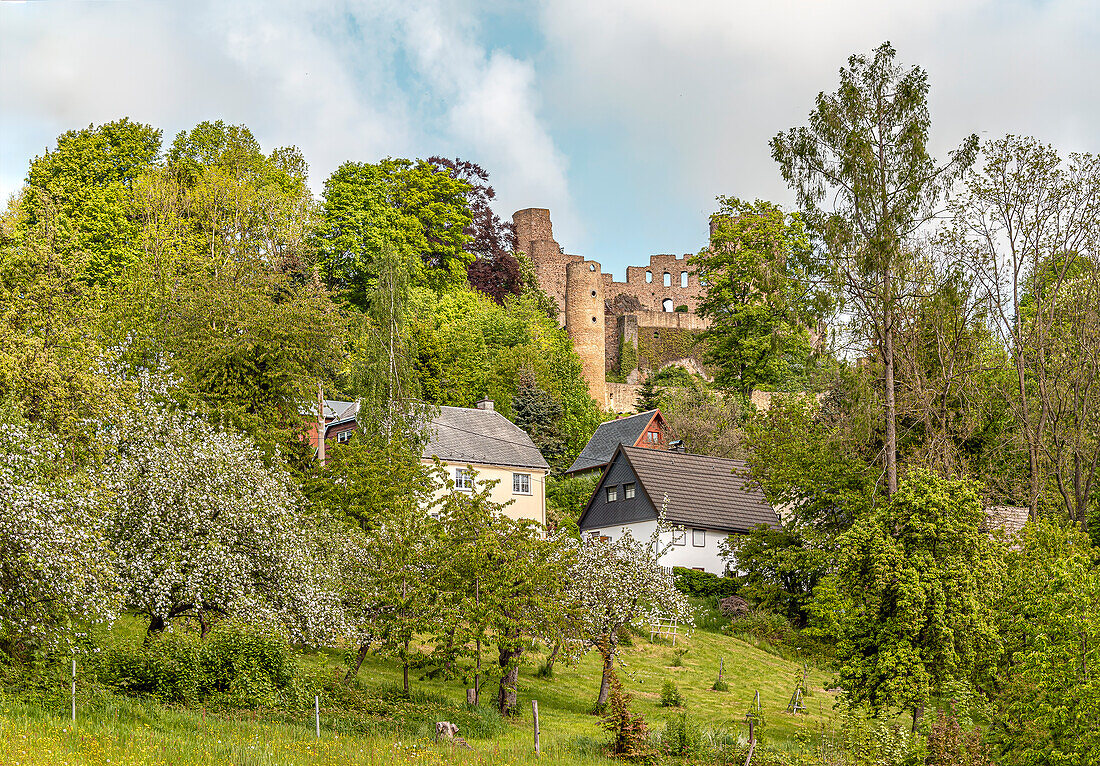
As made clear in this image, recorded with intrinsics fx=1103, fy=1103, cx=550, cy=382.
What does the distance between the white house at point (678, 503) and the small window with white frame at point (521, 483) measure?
3044 mm

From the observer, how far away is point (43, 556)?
16688 mm

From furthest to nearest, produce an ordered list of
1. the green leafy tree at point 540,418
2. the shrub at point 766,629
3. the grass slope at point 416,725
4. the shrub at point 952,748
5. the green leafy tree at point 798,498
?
1. the green leafy tree at point 540,418
2. the shrub at point 766,629
3. the green leafy tree at point 798,498
4. the shrub at point 952,748
5. the grass slope at point 416,725

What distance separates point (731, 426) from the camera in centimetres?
5391

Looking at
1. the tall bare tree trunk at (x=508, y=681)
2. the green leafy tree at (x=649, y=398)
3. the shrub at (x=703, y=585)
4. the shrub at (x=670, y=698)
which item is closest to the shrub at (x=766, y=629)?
the shrub at (x=703, y=585)

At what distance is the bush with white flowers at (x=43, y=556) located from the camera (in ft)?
54.7

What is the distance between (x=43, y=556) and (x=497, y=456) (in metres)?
31.7

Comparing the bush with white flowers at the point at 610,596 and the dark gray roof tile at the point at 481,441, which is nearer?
the bush with white flowers at the point at 610,596

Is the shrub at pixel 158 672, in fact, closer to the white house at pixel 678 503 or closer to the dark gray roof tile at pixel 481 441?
the white house at pixel 678 503

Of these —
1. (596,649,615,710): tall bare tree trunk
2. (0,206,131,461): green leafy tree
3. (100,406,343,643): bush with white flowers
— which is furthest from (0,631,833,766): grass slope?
(0,206,131,461): green leafy tree

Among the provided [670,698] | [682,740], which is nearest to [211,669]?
[682,740]

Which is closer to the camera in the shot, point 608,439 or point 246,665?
point 246,665

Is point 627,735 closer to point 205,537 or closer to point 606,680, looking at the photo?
point 606,680

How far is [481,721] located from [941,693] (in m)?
8.22

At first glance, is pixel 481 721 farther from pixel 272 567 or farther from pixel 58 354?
pixel 58 354
